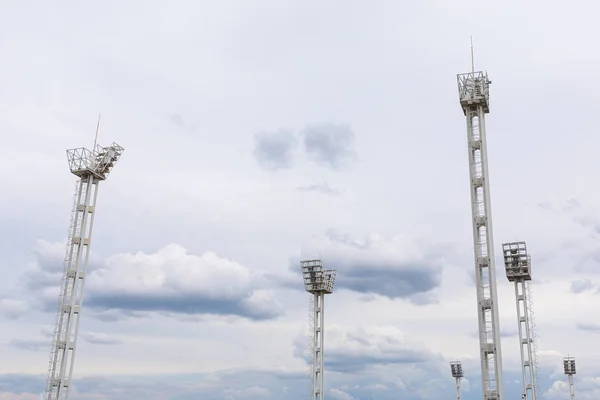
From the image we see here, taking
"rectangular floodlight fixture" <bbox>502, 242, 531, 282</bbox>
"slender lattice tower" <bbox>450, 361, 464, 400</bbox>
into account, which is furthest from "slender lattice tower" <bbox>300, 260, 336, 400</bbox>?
"slender lattice tower" <bbox>450, 361, 464, 400</bbox>

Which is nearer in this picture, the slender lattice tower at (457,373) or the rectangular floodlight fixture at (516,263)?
the rectangular floodlight fixture at (516,263)

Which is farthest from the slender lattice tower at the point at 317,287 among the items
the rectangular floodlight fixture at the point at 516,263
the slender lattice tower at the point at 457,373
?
the slender lattice tower at the point at 457,373

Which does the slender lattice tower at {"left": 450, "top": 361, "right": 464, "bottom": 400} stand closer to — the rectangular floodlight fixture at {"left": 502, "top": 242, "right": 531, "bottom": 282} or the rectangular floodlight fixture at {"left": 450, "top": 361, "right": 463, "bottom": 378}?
the rectangular floodlight fixture at {"left": 450, "top": 361, "right": 463, "bottom": 378}

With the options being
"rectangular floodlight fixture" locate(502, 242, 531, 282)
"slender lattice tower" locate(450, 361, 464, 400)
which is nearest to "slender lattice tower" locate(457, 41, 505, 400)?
"rectangular floodlight fixture" locate(502, 242, 531, 282)

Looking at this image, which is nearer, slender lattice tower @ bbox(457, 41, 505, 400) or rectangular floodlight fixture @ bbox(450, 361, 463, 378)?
slender lattice tower @ bbox(457, 41, 505, 400)

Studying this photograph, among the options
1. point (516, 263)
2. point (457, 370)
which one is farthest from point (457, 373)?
point (516, 263)

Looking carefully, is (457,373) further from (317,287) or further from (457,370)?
(317,287)

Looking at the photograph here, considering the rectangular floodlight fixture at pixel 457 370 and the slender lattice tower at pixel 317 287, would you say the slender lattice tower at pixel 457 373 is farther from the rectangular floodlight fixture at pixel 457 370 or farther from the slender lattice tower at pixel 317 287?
the slender lattice tower at pixel 317 287

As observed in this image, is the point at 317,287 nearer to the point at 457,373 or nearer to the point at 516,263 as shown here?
the point at 516,263

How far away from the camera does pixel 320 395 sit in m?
92.9

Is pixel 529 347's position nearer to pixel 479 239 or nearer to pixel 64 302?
pixel 479 239

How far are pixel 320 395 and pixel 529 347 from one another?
103 ft

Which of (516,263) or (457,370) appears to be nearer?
(516,263)

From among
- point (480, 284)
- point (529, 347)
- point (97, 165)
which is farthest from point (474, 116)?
point (97, 165)
